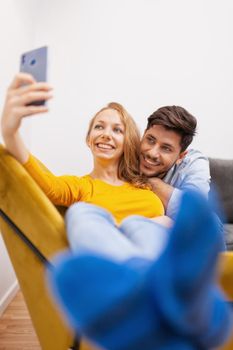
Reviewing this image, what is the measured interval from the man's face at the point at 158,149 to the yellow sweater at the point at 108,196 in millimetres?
149

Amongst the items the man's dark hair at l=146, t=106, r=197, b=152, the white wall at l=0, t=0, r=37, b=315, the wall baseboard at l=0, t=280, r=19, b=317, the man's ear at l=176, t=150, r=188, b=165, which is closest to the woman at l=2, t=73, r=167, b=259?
the man's dark hair at l=146, t=106, r=197, b=152

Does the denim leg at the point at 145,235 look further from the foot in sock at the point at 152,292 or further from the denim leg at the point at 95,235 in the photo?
the foot in sock at the point at 152,292

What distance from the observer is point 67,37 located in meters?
2.39

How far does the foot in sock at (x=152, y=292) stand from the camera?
A: 1.28 ft

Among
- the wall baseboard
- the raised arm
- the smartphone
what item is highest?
the smartphone

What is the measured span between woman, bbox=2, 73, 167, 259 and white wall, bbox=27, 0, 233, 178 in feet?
3.42

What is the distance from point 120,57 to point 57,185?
1.55 m

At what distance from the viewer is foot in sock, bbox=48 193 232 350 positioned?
0.39 metres

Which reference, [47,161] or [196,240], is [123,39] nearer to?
[47,161]

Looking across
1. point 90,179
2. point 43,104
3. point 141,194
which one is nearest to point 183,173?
point 141,194

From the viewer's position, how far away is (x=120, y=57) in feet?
7.96

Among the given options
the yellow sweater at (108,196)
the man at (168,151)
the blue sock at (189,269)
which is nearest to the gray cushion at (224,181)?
the man at (168,151)

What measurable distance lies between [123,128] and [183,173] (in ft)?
1.16

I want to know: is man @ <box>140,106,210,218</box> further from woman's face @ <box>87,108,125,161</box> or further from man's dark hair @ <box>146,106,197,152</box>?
woman's face @ <box>87,108,125,161</box>
